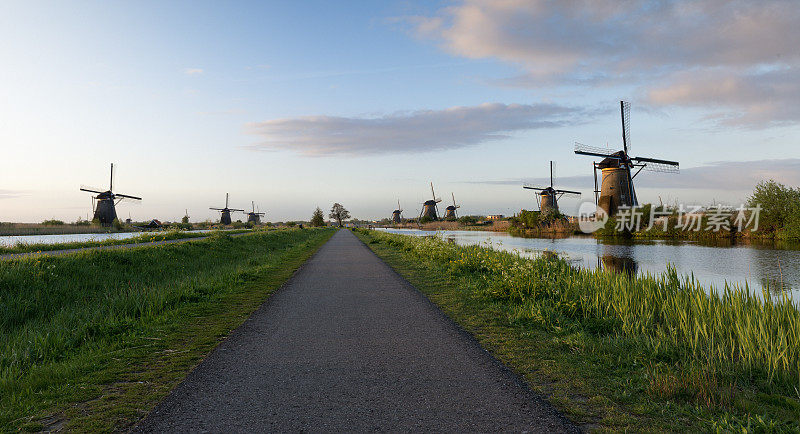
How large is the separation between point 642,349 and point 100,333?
933 centimetres

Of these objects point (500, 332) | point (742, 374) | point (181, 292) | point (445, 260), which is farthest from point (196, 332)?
point (445, 260)

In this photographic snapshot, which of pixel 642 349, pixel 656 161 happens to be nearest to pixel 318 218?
pixel 656 161

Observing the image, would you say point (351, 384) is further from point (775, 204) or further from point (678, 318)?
point (775, 204)

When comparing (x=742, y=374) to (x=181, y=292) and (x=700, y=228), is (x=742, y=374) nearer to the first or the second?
(x=181, y=292)

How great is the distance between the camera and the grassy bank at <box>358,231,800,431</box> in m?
4.23

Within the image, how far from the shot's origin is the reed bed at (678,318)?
5230 millimetres

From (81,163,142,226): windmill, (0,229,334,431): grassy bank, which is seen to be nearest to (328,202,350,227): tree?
(81,163,142,226): windmill

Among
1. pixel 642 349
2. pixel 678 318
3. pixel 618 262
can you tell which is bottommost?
pixel 618 262

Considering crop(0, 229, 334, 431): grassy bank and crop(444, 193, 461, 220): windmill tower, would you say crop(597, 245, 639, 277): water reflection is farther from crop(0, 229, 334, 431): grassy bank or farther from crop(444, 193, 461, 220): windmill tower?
crop(444, 193, 461, 220): windmill tower

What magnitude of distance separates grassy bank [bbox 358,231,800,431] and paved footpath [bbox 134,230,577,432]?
58 cm

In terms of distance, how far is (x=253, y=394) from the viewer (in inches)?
182

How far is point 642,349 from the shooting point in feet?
19.5

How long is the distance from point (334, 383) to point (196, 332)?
3983 mm

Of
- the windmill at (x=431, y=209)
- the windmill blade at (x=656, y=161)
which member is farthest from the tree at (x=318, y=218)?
the windmill blade at (x=656, y=161)
